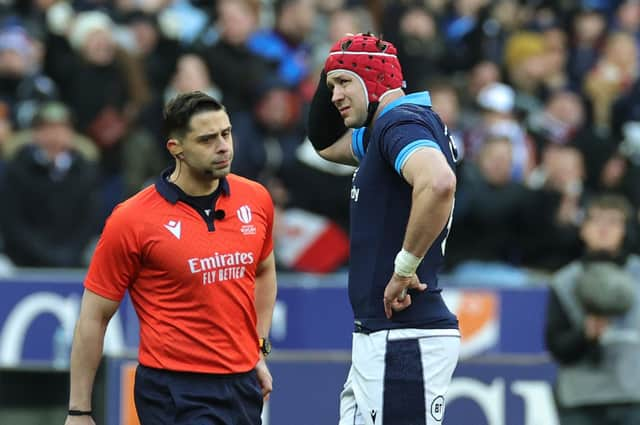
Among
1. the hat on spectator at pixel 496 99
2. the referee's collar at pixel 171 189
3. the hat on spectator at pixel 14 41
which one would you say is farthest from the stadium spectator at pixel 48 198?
the referee's collar at pixel 171 189

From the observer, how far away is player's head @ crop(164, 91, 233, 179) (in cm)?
655

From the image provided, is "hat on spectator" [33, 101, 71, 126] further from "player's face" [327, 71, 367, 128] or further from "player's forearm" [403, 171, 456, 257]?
"player's forearm" [403, 171, 456, 257]

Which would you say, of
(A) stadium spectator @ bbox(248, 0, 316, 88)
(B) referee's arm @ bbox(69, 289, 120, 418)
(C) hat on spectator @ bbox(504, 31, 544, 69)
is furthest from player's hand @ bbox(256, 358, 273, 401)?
(C) hat on spectator @ bbox(504, 31, 544, 69)

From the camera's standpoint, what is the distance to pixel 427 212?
19.1ft

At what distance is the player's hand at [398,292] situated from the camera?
6.04 meters

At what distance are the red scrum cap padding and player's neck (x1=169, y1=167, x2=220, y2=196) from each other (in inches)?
30.8

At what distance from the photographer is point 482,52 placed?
17156 millimetres

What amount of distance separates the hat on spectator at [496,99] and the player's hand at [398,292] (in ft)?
28.4

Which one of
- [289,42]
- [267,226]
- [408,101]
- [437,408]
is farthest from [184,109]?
[289,42]

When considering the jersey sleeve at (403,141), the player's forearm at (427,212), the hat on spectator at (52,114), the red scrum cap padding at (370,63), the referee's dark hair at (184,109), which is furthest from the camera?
the hat on spectator at (52,114)

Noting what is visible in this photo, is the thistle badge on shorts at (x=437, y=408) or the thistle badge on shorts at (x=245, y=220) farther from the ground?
the thistle badge on shorts at (x=245, y=220)

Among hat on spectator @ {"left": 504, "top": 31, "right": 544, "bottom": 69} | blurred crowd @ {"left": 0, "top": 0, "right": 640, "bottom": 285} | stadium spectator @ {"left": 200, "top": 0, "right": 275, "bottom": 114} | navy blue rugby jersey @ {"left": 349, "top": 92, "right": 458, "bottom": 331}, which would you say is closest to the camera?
navy blue rugby jersey @ {"left": 349, "top": 92, "right": 458, "bottom": 331}

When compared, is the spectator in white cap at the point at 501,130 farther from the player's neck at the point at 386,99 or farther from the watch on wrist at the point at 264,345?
the player's neck at the point at 386,99

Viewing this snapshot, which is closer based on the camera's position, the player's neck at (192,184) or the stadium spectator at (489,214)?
the player's neck at (192,184)
